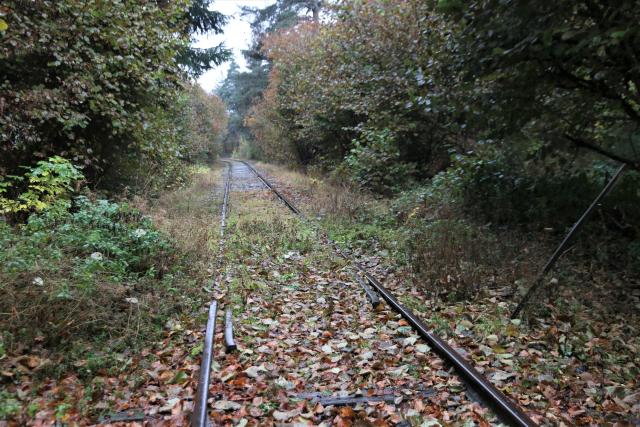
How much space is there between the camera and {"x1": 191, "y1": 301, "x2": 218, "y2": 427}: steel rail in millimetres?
3438

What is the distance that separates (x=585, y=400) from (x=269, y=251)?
589 cm

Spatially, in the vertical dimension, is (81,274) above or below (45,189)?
below

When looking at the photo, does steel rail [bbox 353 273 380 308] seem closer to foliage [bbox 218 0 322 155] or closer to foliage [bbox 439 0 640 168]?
foliage [bbox 439 0 640 168]

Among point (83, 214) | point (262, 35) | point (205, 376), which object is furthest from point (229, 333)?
point (262, 35)

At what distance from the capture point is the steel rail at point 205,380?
3.44 meters

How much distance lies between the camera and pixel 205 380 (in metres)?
3.93

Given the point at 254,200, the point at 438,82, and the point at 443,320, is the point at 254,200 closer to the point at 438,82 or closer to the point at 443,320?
the point at 438,82

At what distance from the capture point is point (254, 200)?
1503 centimetres

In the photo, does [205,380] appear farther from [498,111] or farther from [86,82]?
[86,82]

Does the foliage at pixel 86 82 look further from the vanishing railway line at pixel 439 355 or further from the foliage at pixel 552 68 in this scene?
the foliage at pixel 552 68

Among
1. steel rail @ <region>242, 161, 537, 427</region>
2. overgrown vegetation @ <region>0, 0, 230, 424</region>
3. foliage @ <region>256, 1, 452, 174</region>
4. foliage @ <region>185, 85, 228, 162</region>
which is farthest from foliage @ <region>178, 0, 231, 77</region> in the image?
steel rail @ <region>242, 161, 537, 427</region>

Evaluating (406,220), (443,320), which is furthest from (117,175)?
(443,320)

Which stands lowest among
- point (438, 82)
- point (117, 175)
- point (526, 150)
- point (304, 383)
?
point (304, 383)

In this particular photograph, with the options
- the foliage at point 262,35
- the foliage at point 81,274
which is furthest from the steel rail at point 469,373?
the foliage at point 262,35
